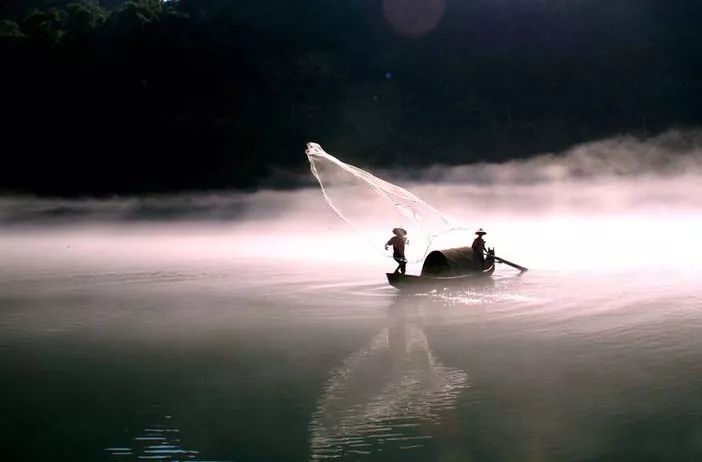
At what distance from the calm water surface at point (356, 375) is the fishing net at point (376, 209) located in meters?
2.69

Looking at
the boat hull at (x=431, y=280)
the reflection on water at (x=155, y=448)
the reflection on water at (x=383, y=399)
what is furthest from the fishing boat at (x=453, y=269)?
the reflection on water at (x=155, y=448)

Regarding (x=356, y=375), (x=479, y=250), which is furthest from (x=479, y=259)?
(x=356, y=375)

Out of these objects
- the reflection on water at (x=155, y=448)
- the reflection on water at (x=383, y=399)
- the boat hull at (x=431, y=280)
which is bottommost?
the reflection on water at (x=155, y=448)

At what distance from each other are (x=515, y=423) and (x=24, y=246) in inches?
1840

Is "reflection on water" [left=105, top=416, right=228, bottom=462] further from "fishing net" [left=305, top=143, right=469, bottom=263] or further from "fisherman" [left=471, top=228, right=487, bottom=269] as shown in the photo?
"fisherman" [left=471, top=228, right=487, bottom=269]

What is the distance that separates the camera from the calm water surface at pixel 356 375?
37.2ft

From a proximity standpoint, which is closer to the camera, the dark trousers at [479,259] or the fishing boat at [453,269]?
the fishing boat at [453,269]

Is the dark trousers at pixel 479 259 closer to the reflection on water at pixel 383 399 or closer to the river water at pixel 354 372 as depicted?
the river water at pixel 354 372

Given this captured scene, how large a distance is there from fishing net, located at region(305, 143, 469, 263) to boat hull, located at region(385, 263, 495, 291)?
4.73ft

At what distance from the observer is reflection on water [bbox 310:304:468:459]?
1139cm

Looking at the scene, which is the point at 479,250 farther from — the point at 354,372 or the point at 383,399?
the point at 383,399

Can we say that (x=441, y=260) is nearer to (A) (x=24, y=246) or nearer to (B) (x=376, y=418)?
(B) (x=376, y=418)

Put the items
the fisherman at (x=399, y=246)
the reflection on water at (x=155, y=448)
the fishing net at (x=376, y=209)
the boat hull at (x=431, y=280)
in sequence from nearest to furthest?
the reflection on water at (x=155, y=448) → the fishing net at (x=376, y=209) → the boat hull at (x=431, y=280) → the fisherman at (x=399, y=246)

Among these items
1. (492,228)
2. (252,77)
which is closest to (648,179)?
(492,228)
